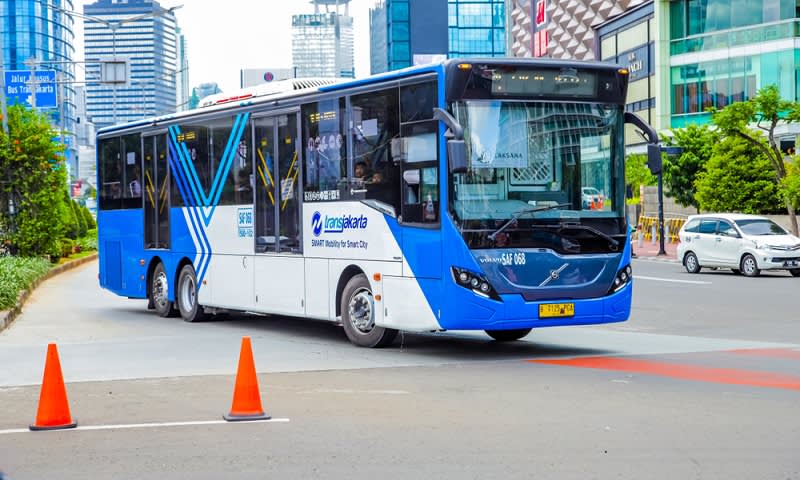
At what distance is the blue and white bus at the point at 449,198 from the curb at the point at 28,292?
4.77m

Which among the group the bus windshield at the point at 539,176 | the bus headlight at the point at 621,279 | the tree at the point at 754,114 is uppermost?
the tree at the point at 754,114

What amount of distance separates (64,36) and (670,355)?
637 feet

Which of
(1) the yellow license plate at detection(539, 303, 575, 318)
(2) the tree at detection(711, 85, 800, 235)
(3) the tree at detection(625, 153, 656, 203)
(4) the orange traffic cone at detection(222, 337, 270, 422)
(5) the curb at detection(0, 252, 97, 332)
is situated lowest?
(5) the curb at detection(0, 252, 97, 332)

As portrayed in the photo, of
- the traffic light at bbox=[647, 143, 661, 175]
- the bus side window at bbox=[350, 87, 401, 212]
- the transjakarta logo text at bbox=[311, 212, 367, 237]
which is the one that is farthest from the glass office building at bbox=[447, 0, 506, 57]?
the traffic light at bbox=[647, 143, 661, 175]

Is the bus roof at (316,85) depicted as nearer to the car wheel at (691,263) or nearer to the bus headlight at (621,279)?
the bus headlight at (621,279)

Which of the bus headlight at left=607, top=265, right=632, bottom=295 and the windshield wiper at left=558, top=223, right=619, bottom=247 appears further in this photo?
the bus headlight at left=607, top=265, right=632, bottom=295

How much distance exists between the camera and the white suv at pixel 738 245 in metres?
30.8

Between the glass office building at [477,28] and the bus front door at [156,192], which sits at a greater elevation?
the glass office building at [477,28]

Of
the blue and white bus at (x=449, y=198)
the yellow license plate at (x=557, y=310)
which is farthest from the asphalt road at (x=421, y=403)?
the blue and white bus at (x=449, y=198)

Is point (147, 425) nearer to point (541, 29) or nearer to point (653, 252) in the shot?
point (653, 252)

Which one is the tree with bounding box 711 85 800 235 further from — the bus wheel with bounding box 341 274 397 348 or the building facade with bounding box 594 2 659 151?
the building facade with bounding box 594 2 659 151

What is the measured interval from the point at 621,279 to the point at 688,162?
129ft

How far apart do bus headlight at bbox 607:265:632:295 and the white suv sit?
1783 cm

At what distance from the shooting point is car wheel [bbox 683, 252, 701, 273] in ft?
110
